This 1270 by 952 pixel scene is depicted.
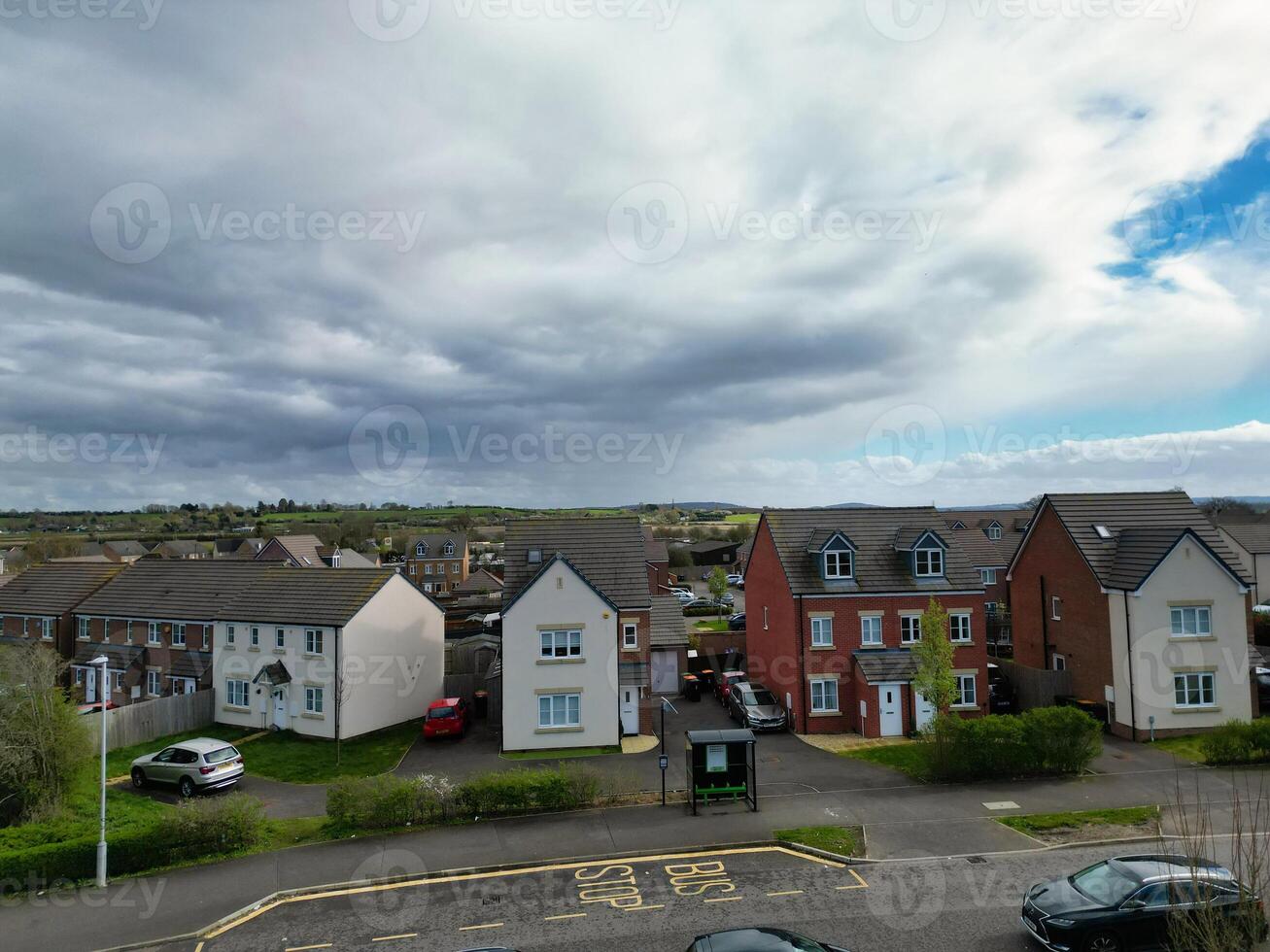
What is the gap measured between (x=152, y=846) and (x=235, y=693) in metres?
18.2

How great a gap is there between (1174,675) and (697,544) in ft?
306

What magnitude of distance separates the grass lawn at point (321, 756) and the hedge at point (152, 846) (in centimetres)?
735

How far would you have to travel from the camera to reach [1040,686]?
106ft

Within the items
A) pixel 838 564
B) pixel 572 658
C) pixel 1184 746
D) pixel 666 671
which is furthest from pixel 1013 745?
pixel 666 671

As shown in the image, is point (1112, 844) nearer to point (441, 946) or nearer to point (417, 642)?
point (441, 946)

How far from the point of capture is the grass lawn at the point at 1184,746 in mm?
24819

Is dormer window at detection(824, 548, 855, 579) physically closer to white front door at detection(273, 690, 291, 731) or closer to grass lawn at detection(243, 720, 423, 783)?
grass lawn at detection(243, 720, 423, 783)

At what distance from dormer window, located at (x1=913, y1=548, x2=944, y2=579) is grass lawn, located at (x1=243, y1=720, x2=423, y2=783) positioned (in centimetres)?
2393

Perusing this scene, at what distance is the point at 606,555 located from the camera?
1283 inches

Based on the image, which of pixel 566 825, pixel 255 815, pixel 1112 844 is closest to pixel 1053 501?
pixel 1112 844

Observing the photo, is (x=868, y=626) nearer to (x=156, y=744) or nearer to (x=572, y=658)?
(x=572, y=658)

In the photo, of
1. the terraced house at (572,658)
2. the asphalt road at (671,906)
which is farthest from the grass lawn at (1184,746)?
the terraced house at (572,658)

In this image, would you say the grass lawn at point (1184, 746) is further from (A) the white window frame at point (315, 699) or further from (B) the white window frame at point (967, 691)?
(A) the white window frame at point (315, 699)

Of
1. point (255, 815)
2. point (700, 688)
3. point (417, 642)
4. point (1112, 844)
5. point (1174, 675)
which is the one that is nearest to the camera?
point (1112, 844)
